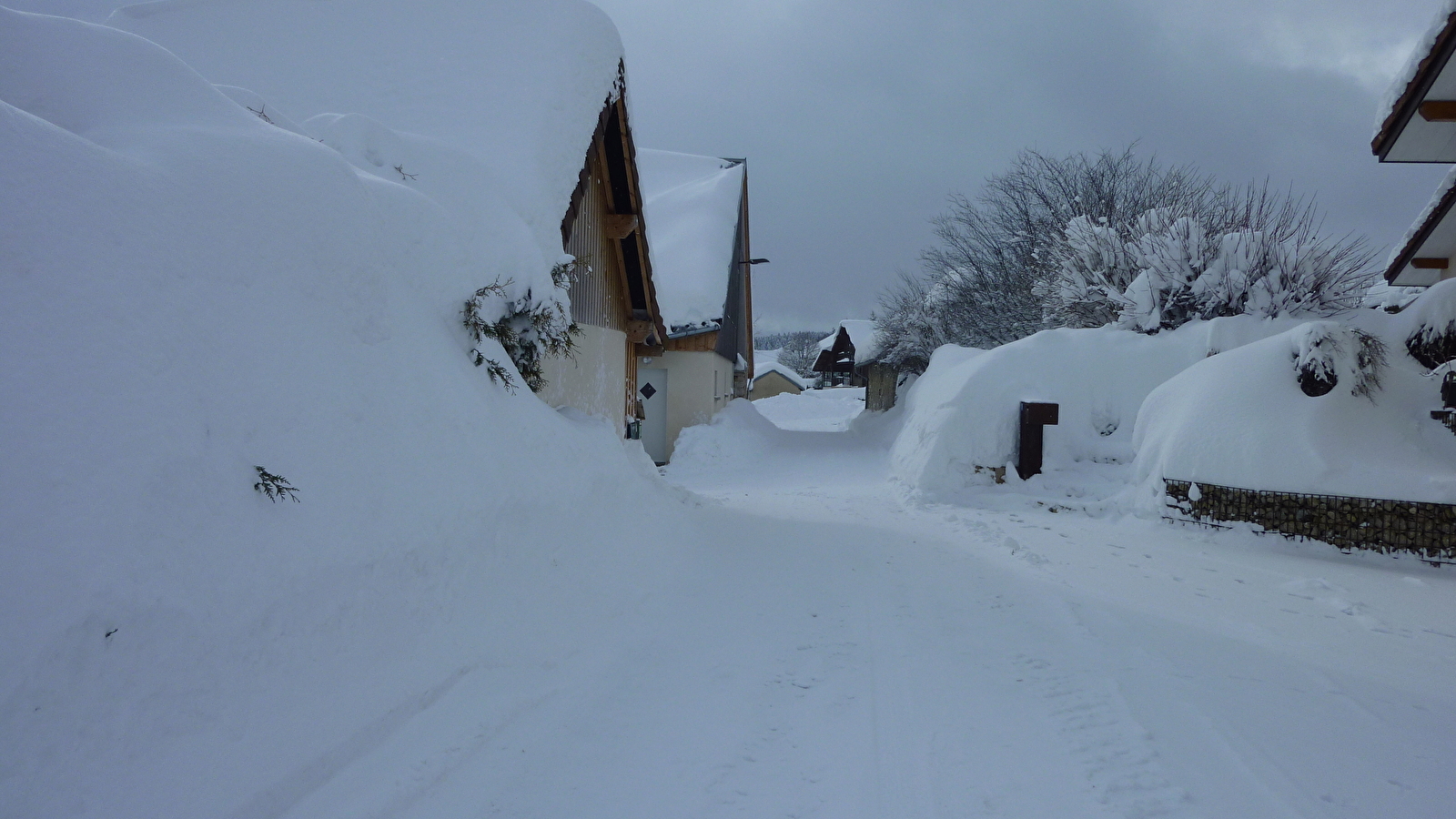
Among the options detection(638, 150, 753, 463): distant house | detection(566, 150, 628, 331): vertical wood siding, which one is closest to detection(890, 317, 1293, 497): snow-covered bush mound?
detection(566, 150, 628, 331): vertical wood siding

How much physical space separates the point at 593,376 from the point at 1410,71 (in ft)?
32.4

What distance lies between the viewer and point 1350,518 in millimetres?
6328

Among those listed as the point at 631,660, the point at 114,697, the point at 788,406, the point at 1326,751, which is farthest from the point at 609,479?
the point at 788,406

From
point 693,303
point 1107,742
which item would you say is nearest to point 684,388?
point 693,303

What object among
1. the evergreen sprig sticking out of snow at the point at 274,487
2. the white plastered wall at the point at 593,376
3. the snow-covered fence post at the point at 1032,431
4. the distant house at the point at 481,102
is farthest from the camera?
the snow-covered fence post at the point at 1032,431

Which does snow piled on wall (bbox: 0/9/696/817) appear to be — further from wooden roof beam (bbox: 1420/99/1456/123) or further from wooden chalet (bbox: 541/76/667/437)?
wooden roof beam (bbox: 1420/99/1456/123)

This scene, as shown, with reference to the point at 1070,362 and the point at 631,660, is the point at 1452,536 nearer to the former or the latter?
the point at 1070,362

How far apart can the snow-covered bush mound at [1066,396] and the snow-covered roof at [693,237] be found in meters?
5.56

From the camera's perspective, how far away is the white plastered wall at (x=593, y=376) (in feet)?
26.8

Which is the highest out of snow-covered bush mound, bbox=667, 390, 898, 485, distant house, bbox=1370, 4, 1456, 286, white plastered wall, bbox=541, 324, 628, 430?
distant house, bbox=1370, 4, 1456, 286

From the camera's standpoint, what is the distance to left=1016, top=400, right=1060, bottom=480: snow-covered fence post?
9.50m

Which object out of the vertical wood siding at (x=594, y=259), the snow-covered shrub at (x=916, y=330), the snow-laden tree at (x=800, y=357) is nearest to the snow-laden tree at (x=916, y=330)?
the snow-covered shrub at (x=916, y=330)

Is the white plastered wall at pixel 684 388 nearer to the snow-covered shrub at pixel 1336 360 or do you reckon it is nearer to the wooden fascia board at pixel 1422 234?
the snow-covered shrub at pixel 1336 360

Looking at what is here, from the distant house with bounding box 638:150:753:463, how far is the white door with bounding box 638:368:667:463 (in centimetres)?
2
